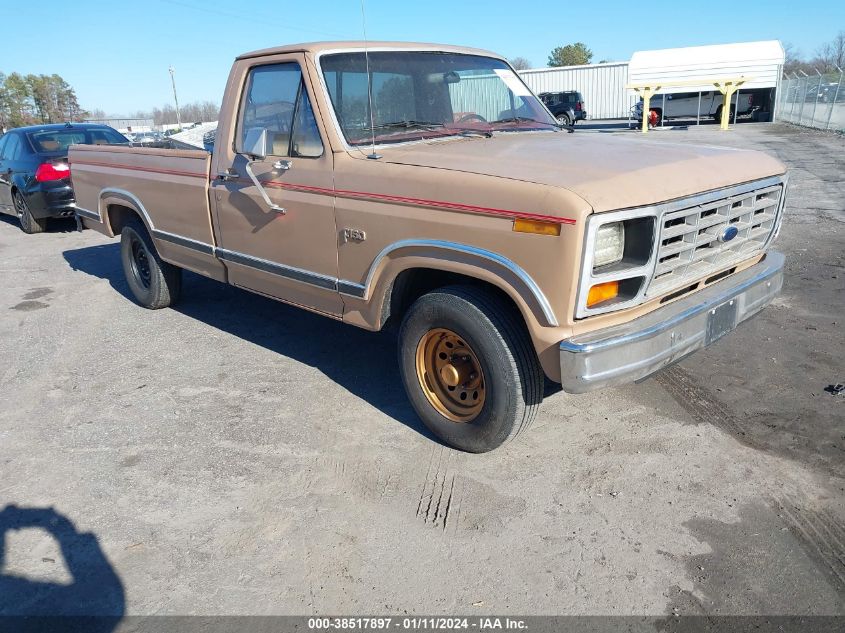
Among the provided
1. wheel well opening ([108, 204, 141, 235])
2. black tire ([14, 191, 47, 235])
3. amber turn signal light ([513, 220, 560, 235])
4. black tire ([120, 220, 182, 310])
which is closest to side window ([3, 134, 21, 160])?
black tire ([14, 191, 47, 235])

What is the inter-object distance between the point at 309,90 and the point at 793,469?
11.0 feet

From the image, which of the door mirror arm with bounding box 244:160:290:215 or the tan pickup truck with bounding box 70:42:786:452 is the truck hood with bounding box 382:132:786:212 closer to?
the tan pickup truck with bounding box 70:42:786:452

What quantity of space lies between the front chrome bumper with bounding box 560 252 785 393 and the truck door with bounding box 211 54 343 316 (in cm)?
165

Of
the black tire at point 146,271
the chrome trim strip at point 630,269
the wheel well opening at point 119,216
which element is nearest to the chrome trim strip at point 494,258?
the chrome trim strip at point 630,269

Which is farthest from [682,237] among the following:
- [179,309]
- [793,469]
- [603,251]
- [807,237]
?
[807,237]

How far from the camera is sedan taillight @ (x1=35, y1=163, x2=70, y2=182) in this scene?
402 inches

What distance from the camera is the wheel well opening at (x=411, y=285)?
3582 mm

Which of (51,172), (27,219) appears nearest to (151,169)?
(51,172)

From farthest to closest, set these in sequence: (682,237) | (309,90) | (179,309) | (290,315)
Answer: (179,309) → (290,315) → (309,90) → (682,237)

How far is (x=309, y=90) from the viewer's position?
3932mm

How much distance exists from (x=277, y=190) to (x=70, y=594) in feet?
8.00

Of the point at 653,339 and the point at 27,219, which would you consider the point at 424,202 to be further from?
the point at 27,219

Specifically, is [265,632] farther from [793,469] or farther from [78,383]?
[78,383]

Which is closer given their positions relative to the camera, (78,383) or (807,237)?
(78,383)
